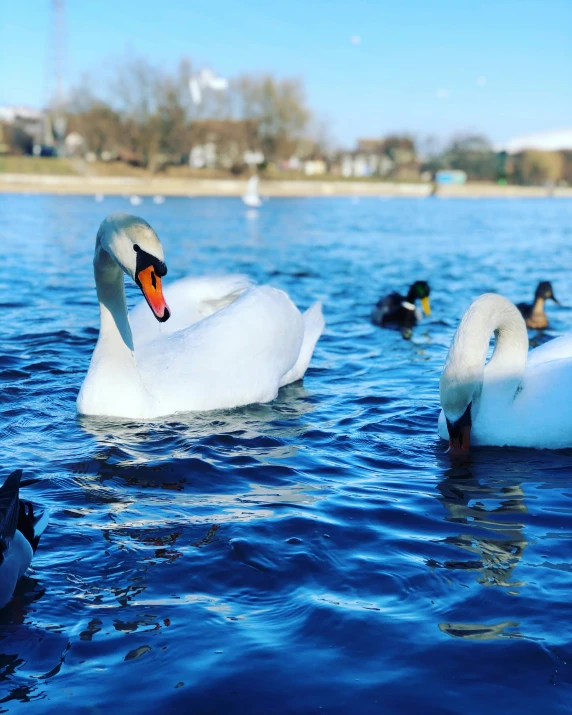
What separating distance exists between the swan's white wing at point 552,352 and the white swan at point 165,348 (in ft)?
5.34

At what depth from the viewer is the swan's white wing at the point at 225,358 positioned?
219 inches

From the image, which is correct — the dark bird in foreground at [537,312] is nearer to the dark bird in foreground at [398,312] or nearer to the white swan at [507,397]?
the dark bird in foreground at [398,312]

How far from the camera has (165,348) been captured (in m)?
5.86

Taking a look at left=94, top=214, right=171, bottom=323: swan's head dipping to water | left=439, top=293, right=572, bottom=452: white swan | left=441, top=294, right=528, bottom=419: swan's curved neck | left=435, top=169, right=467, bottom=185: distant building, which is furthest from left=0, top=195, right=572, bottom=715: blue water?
left=435, top=169, right=467, bottom=185: distant building

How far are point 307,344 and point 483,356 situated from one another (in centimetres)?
258

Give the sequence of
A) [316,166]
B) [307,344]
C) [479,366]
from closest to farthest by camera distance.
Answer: [479,366] < [307,344] < [316,166]

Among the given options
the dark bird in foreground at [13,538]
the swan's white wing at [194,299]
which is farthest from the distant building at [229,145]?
the dark bird in foreground at [13,538]

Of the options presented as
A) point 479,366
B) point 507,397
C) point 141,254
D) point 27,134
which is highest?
point 27,134

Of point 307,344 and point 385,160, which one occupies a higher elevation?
point 385,160

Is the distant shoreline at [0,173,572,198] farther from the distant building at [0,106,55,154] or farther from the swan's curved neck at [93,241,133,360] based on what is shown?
the swan's curved neck at [93,241,133,360]

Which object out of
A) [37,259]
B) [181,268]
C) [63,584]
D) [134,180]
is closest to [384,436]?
[63,584]

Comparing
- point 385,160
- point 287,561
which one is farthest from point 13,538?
point 385,160

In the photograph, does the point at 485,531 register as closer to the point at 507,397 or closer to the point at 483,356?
the point at 483,356

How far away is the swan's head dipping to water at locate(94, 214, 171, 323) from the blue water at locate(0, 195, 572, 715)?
32.9 inches
